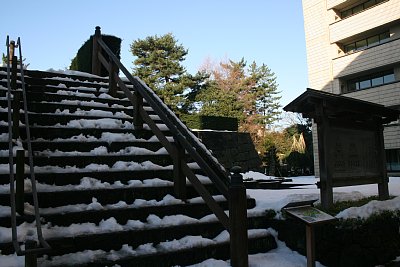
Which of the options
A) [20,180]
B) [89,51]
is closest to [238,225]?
[20,180]

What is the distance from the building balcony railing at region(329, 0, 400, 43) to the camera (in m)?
18.7

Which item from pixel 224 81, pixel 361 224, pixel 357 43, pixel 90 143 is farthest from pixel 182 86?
pixel 361 224

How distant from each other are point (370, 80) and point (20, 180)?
21.4m

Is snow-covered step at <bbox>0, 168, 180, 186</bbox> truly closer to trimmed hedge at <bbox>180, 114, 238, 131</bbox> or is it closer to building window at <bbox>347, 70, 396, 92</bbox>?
trimmed hedge at <bbox>180, 114, 238, 131</bbox>

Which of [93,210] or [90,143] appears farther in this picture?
[90,143]

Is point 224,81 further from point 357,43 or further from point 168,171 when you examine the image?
point 168,171

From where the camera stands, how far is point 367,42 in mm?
20969

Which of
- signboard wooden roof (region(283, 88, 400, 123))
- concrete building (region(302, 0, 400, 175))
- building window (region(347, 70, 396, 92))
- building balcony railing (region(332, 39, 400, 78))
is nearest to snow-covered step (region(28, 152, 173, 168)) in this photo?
signboard wooden roof (region(283, 88, 400, 123))

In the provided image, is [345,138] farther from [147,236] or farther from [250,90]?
[250,90]

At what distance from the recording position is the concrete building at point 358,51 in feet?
61.5

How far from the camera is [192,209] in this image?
4.27 metres

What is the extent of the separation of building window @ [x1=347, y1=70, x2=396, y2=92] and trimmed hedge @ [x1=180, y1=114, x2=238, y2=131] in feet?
27.8

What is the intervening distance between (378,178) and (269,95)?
34362mm

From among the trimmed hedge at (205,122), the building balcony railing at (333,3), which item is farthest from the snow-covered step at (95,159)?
the building balcony railing at (333,3)
